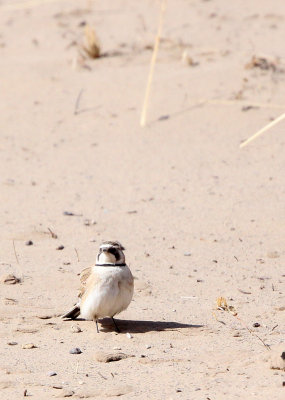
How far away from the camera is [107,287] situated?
20.0ft

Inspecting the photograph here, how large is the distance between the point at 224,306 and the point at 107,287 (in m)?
1.01

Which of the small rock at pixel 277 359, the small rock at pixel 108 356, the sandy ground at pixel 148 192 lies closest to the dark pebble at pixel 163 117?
the sandy ground at pixel 148 192

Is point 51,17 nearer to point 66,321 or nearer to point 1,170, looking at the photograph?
point 1,170

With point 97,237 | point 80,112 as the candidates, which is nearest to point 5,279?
point 97,237

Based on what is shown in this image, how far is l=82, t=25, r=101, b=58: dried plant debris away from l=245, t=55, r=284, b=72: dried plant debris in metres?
2.33

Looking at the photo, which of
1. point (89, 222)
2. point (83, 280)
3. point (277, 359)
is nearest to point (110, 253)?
point (83, 280)

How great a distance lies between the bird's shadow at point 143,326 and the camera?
6250 millimetres

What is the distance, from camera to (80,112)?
1168 cm

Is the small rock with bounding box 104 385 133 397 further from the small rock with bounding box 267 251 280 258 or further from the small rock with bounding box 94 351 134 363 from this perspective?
the small rock with bounding box 267 251 280 258

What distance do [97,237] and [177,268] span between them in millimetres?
1043

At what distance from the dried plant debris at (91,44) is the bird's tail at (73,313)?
6.97 meters

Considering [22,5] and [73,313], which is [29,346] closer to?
[73,313]

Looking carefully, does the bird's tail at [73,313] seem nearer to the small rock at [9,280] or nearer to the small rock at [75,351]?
the small rock at [75,351]

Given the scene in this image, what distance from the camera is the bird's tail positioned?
6.40 metres
